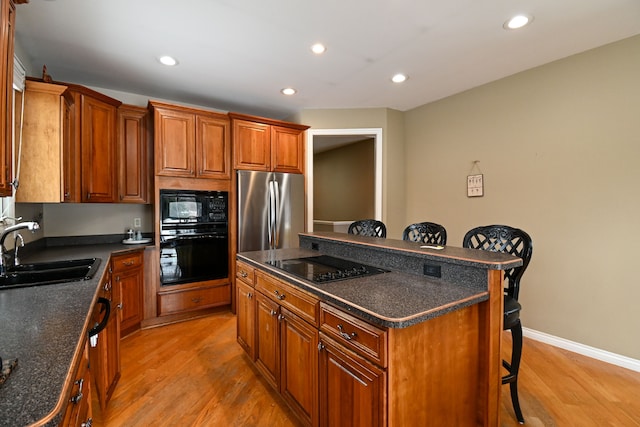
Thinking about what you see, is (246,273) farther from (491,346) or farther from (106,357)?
(491,346)

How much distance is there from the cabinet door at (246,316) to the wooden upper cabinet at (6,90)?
1.47 meters

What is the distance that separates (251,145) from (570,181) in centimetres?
335

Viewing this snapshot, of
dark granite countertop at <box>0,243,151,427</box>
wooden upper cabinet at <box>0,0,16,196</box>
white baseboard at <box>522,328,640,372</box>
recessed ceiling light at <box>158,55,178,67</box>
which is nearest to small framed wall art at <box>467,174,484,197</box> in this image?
white baseboard at <box>522,328,640,372</box>

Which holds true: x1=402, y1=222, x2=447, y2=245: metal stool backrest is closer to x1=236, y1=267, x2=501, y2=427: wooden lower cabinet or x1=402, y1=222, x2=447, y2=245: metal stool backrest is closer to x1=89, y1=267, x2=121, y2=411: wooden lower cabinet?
x1=236, y1=267, x2=501, y2=427: wooden lower cabinet

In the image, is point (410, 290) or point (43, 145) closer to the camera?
point (410, 290)

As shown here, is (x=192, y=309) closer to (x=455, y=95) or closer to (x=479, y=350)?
(x=479, y=350)

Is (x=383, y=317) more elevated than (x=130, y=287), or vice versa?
(x=383, y=317)

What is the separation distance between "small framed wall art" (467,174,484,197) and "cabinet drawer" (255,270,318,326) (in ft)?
8.72

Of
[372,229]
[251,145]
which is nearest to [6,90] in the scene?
[251,145]

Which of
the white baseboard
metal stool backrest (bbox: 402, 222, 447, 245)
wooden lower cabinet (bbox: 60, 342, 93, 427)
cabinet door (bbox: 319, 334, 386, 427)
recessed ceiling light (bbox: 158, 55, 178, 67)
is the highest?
recessed ceiling light (bbox: 158, 55, 178, 67)

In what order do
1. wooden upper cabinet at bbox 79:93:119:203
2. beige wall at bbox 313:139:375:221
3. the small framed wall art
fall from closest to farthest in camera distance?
wooden upper cabinet at bbox 79:93:119:203
the small framed wall art
beige wall at bbox 313:139:375:221

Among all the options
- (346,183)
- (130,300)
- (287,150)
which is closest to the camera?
(130,300)

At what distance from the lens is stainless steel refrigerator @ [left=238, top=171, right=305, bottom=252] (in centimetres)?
357

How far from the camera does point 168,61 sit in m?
2.73
